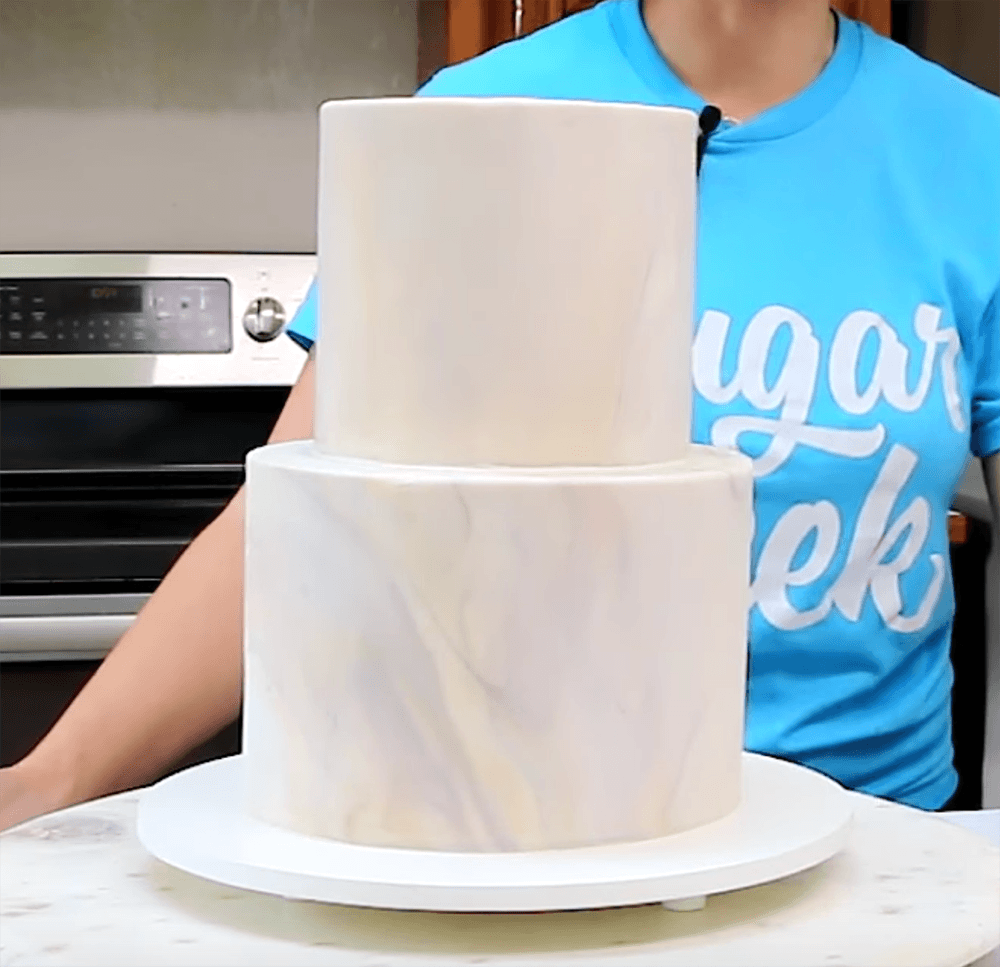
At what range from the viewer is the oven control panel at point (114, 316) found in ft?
6.48

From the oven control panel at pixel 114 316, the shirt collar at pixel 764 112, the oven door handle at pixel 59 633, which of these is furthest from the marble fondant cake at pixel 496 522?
the oven control panel at pixel 114 316

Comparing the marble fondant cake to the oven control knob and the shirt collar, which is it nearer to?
the shirt collar

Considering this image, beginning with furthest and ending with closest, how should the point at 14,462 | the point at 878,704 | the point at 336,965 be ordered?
the point at 14,462, the point at 878,704, the point at 336,965

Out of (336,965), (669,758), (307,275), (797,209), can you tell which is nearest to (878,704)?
(797,209)

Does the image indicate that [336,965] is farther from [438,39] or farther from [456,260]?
[438,39]

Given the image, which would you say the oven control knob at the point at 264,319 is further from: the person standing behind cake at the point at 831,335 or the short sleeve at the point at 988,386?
the short sleeve at the point at 988,386

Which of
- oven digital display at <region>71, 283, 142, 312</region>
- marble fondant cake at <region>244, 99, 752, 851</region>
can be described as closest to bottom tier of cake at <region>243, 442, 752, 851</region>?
marble fondant cake at <region>244, 99, 752, 851</region>

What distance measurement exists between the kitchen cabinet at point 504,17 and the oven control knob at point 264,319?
35 cm

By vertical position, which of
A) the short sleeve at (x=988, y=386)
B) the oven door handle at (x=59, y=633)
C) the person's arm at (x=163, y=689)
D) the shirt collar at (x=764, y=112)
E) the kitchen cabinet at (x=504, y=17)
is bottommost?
the oven door handle at (x=59, y=633)

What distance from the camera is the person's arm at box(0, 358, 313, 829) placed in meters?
0.89

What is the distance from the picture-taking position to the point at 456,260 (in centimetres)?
63

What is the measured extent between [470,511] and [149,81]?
159 cm

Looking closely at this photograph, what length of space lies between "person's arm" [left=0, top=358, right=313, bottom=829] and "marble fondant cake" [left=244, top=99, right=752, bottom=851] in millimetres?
260

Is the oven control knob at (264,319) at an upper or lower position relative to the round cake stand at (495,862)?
upper
